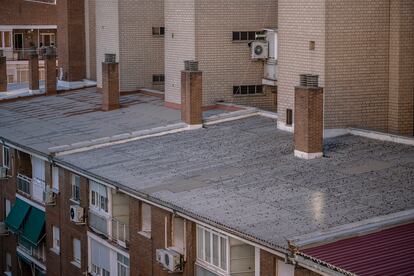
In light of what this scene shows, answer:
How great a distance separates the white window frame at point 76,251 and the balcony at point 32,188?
2.93 metres

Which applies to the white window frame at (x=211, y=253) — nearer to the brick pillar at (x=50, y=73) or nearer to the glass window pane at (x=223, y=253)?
the glass window pane at (x=223, y=253)

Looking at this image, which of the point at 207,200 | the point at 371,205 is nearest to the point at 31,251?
the point at 207,200

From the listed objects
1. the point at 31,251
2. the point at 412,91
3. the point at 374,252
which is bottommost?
the point at 31,251

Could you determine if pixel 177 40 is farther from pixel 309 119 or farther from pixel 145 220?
pixel 145 220

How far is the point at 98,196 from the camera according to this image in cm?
3397

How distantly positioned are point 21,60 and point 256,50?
36.4 meters

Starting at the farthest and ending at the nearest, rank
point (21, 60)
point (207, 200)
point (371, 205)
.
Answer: point (21, 60) < point (207, 200) < point (371, 205)

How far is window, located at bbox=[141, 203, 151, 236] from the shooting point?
30469mm

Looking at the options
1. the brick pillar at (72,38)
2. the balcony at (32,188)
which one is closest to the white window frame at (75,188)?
the balcony at (32,188)

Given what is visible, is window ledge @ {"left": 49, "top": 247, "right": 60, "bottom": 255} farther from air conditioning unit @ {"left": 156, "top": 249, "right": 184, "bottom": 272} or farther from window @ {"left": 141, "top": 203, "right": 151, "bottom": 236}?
air conditioning unit @ {"left": 156, "top": 249, "right": 184, "bottom": 272}

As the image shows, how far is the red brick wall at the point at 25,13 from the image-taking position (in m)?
75.8

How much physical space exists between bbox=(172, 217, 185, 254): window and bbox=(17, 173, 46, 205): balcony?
11.4 m

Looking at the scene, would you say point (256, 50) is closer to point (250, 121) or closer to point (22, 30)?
point (250, 121)

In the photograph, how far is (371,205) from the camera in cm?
2442
